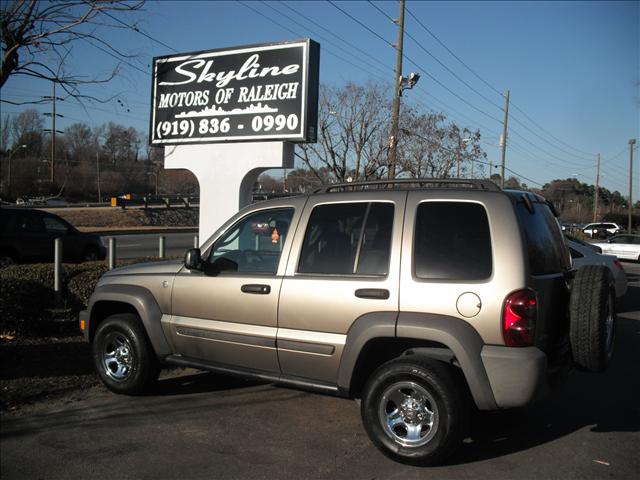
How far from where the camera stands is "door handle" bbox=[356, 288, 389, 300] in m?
4.18

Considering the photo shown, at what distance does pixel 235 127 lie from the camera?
11.0 meters

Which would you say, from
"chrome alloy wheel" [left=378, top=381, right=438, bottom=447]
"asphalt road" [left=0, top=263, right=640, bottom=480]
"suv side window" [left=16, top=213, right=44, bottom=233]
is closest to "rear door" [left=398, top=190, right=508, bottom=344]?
"chrome alloy wheel" [left=378, top=381, right=438, bottom=447]

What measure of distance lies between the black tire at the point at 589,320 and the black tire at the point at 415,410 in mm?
901

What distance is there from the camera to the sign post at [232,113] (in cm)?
1052

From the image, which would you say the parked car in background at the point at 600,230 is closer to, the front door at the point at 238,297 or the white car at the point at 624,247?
the white car at the point at 624,247

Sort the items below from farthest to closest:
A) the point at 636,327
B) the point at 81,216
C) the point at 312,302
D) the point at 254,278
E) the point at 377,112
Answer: the point at 81,216, the point at 377,112, the point at 636,327, the point at 254,278, the point at 312,302

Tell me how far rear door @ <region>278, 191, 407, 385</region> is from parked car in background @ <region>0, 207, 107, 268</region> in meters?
12.4

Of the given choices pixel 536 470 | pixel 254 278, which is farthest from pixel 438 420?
pixel 254 278

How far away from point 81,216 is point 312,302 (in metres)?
41.5

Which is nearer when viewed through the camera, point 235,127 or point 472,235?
point 472,235

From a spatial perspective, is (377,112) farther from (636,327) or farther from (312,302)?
(312,302)

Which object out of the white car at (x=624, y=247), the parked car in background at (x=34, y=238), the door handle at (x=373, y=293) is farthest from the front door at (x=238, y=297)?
the white car at (x=624, y=247)

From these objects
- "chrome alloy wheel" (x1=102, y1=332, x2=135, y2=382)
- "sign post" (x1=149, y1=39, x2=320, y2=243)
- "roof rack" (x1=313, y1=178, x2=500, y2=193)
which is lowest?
"chrome alloy wheel" (x1=102, y1=332, x2=135, y2=382)

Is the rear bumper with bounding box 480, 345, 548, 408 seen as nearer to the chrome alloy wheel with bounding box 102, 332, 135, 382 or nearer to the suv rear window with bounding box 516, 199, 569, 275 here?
the suv rear window with bounding box 516, 199, 569, 275
